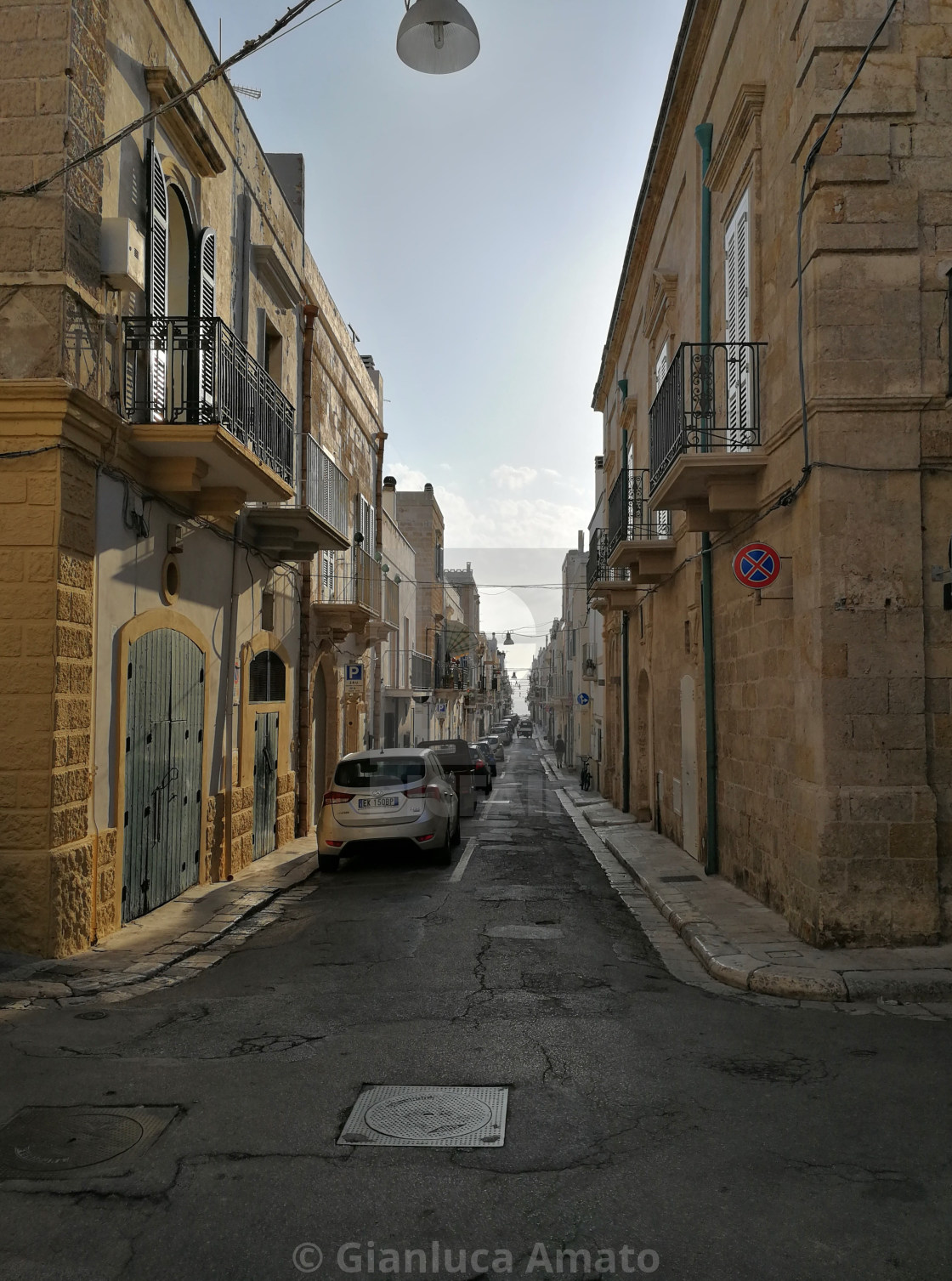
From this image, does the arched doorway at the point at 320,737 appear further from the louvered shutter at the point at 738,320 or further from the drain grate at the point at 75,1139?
the drain grate at the point at 75,1139

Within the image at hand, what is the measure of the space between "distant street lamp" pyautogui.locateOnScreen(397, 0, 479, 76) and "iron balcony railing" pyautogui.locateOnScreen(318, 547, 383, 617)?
11172mm

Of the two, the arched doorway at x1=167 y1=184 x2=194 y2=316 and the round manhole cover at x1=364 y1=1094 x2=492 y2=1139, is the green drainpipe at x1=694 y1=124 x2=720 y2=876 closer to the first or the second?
the arched doorway at x1=167 y1=184 x2=194 y2=316

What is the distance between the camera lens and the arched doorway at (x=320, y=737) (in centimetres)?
1833

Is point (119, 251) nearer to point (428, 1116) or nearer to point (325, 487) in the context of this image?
point (428, 1116)

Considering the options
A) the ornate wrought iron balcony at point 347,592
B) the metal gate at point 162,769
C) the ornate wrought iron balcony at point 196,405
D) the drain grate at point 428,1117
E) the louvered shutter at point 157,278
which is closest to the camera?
the drain grate at point 428,1117

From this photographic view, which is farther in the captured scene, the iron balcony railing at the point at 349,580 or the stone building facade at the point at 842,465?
the iron balcony railing at the point at 349,580

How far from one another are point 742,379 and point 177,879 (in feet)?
26.0

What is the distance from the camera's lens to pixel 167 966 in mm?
7957

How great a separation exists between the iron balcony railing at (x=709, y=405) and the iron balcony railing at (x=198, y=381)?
15.1 ft

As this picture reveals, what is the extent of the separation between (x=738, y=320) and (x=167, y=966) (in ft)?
28.2

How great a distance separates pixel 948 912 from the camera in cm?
803

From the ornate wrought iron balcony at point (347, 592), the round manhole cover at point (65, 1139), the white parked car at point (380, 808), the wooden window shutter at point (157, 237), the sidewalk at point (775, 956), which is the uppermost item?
the wooden window shutter at point (157, 237)

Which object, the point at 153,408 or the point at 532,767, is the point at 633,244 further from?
the point at 532,767

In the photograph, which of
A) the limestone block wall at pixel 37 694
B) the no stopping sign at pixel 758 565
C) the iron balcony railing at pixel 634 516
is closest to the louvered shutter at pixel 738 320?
the no stopping sign at pixel 758 565
